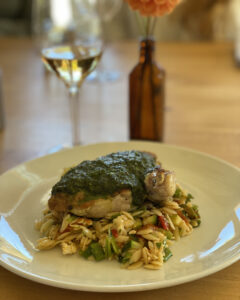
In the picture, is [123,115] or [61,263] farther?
[123,115]

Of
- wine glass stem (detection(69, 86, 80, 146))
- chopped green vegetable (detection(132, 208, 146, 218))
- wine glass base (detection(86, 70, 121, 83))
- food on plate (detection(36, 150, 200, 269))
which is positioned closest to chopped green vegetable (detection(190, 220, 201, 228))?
food on plate (detection(36, 150, 200, 269))

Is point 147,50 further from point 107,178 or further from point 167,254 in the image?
point 167,254

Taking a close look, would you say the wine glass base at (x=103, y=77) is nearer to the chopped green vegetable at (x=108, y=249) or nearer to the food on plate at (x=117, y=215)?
the food on plate at (x=117, y=215)

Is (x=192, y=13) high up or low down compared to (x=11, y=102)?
up

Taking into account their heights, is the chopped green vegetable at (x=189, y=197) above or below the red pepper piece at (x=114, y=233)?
above

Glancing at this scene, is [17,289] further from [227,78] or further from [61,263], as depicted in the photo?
[227,78]

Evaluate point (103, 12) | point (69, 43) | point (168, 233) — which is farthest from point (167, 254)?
point (103, 12)

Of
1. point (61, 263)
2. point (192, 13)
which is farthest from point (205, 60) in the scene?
point (61, 263)

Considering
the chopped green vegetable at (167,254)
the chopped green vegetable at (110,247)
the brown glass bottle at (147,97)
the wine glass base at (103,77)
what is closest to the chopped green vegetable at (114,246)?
the chopped green vegetable at (110,247)
